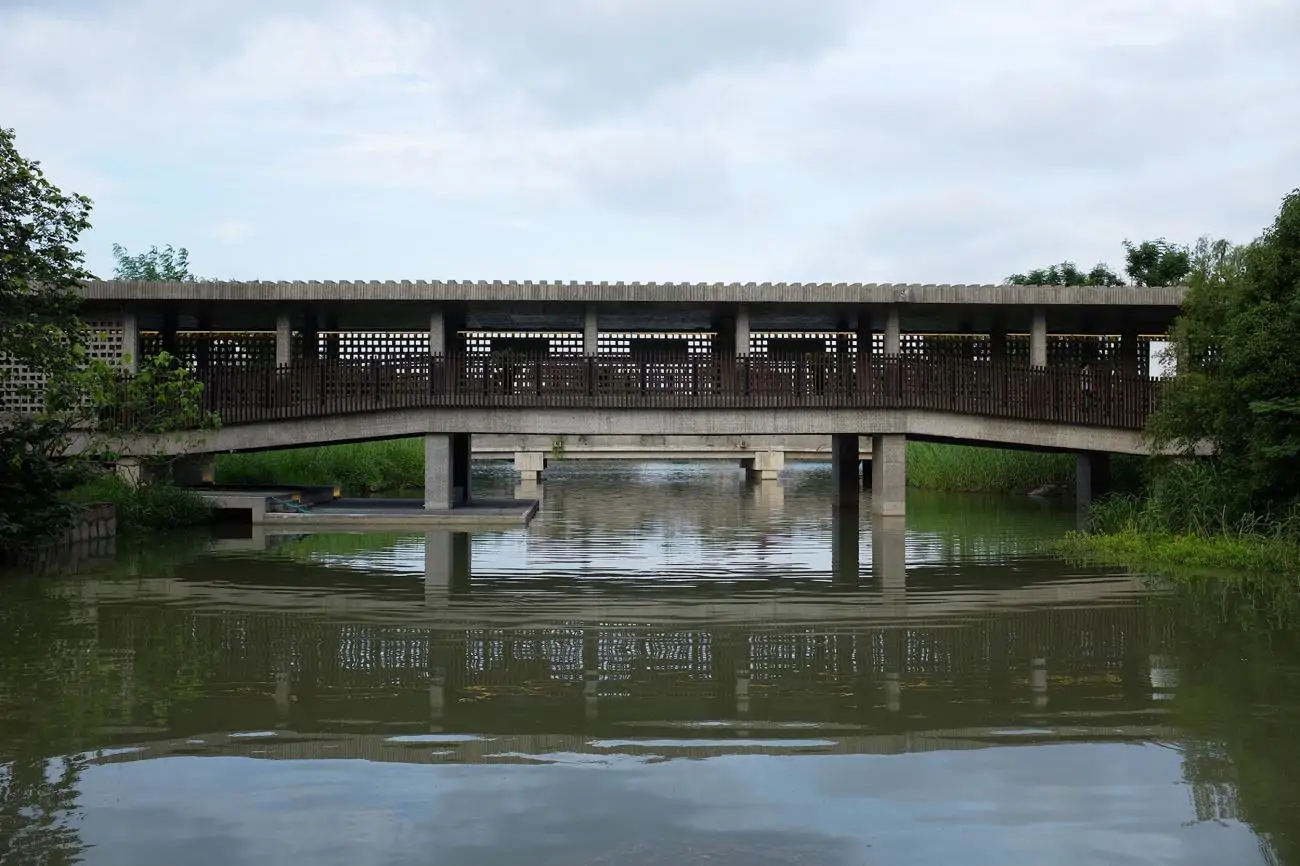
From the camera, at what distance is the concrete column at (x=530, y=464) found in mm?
34219

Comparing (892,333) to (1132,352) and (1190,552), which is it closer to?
(1132,352)

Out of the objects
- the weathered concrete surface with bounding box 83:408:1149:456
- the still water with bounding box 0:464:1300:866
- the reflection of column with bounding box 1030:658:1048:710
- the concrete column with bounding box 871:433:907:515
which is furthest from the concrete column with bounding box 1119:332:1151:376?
the reflection of column with bounding box 1030:658:1048:710

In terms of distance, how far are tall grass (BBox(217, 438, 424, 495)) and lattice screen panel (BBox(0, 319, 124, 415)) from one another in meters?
4.84

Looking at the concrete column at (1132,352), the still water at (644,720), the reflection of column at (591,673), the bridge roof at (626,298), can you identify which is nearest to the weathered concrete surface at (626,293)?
the bridge roof at (626,298)

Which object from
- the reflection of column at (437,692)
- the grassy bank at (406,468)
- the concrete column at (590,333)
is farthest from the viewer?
the grassy bank at (406,468)

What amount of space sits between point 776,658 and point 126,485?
548 inches

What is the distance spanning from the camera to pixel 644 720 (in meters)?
6.80

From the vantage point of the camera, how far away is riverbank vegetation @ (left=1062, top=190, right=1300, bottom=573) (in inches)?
545

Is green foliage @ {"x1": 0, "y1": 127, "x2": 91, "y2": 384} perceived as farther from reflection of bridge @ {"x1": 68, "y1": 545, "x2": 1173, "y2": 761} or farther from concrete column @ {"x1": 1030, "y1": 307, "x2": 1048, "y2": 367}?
concrete column @ {"x1": 1030, "y1": 307, "x2": 1048, "y2": 367}

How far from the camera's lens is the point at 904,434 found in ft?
70.1

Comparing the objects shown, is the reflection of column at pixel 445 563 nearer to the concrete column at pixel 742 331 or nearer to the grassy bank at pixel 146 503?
the grassy bank at pixel 146 503

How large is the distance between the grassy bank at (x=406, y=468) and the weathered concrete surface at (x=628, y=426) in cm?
527

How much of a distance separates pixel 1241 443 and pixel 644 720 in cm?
1110

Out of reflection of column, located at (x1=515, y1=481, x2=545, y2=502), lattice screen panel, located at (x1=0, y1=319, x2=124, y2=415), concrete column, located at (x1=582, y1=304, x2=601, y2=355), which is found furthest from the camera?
reflection of column, located at (x1=515, y1=481, x2=545, y2=502)
